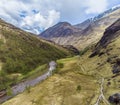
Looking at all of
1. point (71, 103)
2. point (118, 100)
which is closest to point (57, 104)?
point (71, 103)

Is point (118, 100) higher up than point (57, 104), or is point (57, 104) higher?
point (57, 104)

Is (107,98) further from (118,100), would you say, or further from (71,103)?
(71,103)

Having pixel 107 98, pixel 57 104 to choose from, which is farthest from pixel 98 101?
pixel 57 104

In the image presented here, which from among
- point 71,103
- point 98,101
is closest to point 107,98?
point 98,101

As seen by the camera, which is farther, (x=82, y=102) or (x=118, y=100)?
(x=82, y=102)

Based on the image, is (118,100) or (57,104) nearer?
(118,100)

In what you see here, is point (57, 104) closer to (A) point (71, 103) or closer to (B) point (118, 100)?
(A) point (71, 103)

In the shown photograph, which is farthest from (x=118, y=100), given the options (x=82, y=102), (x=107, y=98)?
(x=82, y=102)
